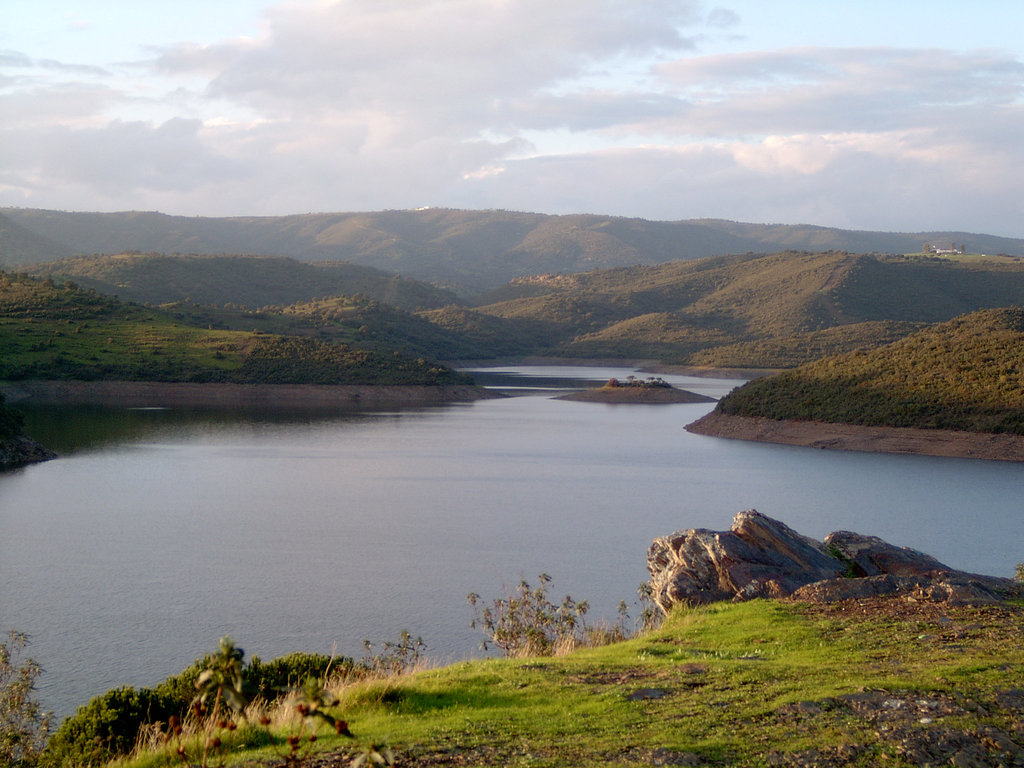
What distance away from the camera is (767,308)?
137000mm

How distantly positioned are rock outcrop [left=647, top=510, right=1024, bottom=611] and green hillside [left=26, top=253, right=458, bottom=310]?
11741cm

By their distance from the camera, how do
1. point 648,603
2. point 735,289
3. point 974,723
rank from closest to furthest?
point 974,723, point 648,603, point 735,289

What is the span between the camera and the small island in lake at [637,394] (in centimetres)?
7706

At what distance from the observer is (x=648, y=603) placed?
1605cm

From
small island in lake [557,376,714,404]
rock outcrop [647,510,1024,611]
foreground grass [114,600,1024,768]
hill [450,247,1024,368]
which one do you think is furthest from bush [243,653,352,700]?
hill [450,247,1024,368]

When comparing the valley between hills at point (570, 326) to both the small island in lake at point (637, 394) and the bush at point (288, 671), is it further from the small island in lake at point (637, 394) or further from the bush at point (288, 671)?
the bush at point (288, 671)

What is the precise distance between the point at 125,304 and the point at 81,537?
67645 millimetres

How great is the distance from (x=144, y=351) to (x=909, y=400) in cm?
5476

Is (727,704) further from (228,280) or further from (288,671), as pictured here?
(228,280)

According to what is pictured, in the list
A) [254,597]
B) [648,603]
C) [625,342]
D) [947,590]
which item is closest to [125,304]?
[625,342]

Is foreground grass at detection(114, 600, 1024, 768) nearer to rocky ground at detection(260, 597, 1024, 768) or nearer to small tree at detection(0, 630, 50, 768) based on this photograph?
rocky ground at detection(260, 597, 1024, 768)

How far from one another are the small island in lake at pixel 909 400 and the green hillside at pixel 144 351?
104ft

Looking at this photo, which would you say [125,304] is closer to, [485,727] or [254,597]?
[254,597]

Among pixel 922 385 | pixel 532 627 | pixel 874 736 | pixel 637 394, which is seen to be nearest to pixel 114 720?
pixel 532 627
